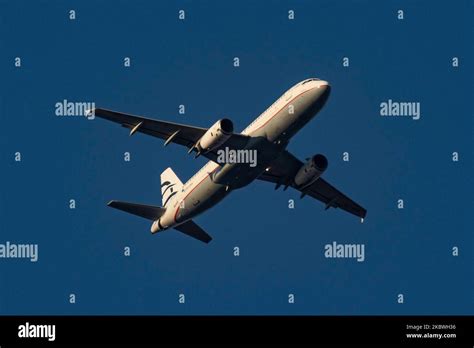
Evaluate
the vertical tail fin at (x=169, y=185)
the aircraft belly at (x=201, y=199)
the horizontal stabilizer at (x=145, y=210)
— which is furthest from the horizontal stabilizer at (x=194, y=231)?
the aircraft belly at (x=201, y=199)

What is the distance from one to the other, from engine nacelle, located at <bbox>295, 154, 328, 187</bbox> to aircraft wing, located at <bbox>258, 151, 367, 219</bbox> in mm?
984

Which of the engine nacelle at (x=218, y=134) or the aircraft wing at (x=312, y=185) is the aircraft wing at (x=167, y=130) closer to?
the engine nacelle at (x=218, y=134)

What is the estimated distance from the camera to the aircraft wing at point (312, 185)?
65.8m

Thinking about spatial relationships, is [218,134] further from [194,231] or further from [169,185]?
[169,185]

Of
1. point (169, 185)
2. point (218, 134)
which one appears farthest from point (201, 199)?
point (169, 185)

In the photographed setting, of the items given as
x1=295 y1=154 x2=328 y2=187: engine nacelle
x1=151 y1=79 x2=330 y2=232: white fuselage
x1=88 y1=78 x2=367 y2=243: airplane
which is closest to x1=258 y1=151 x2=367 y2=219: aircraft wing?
x1=88 y1=78 x2=367 y2=243: airplane

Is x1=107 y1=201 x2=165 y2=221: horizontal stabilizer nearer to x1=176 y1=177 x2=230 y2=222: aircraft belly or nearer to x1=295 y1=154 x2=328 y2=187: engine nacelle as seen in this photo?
x1=176 y1=177 x2=230 y2=222: aircraft belly

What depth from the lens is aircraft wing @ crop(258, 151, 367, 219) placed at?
216 feet

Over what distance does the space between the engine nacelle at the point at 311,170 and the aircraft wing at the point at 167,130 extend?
267 inches

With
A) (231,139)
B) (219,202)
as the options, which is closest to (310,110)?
(231,139)

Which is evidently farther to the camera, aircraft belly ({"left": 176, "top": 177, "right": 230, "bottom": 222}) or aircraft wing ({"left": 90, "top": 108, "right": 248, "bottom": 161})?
aircraft belly ({"left": 176, "top": 177, "right": 230, "bottom": 222})

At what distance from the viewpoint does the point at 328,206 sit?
2768 inches

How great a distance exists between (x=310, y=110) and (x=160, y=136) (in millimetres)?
11001
